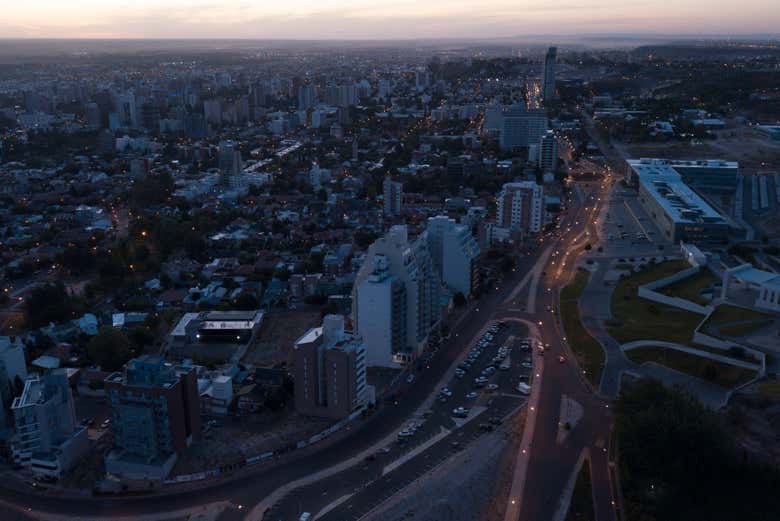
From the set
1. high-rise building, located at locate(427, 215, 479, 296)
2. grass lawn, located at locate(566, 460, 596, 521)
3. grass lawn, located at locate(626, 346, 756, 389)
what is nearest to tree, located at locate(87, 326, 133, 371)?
high-rise building, located at locate(427, 215, 479, 296)

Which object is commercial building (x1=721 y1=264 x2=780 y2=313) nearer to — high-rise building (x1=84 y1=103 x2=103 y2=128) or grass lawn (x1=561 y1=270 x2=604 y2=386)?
grass lawn (x1=561 y1=270 x2=604 y2=386)

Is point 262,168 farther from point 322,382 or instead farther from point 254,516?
point 254,516

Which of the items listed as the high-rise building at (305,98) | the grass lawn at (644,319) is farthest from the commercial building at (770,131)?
the high-rise building at (305,98)

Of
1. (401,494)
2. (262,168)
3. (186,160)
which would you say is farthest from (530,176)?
(401,494)

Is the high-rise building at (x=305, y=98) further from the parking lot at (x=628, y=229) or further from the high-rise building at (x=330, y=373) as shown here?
the high-rise building at (x=330, y=373)

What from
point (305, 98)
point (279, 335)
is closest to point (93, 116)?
point (305, 98)

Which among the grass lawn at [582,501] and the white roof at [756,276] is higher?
the white roof at [756,276]
